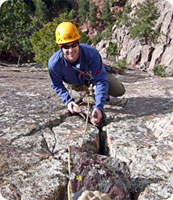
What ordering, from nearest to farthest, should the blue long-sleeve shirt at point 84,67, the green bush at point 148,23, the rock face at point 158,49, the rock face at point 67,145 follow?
the rock face at point 67,145
the blue long-sleeve shirt at point 84,67
the rock face at point 158,49
the green bush at point 148,23

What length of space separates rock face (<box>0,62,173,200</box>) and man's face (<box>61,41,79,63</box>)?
114 cm

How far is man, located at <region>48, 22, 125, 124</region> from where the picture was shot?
3162 millimetres

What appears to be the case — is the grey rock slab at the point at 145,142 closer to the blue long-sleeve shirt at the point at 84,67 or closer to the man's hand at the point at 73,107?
the man's hand at the point at 73,107

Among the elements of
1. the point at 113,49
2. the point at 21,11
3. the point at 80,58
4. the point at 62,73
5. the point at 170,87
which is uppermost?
the point at 21,11

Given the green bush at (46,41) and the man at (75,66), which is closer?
the man at (75,66)

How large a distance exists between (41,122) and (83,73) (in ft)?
3.85

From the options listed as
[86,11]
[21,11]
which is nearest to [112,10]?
[86,11]

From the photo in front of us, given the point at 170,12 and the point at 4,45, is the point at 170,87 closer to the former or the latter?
the point at 4,45

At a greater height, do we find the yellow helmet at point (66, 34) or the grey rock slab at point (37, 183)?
the yellow helmet at point (66, 34)

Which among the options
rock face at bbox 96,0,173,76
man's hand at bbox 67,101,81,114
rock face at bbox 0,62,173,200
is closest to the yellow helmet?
man's hand at bbox 67,101,81,114

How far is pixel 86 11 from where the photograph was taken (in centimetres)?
8162

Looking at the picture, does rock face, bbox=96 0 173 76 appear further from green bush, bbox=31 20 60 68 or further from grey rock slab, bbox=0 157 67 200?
grey rock slab, bbox=0 157 67 200

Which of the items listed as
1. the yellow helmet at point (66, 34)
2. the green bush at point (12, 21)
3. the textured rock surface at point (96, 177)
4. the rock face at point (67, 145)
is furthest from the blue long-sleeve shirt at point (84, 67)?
the green bush at point (12, 21)

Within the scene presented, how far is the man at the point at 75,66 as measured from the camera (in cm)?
316
